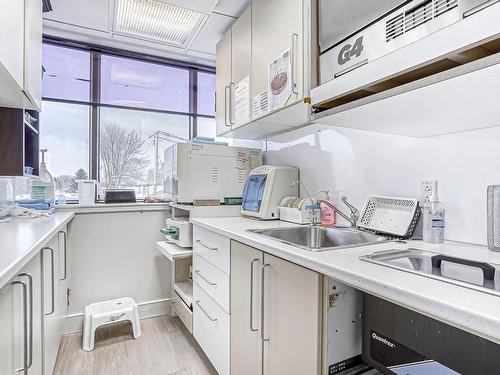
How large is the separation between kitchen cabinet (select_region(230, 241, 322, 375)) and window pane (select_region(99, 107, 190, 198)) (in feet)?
6.01

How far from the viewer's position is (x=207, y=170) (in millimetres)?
2279

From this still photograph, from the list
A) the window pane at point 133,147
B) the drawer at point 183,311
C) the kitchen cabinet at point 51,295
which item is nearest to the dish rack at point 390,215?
the drawer at point 183,311

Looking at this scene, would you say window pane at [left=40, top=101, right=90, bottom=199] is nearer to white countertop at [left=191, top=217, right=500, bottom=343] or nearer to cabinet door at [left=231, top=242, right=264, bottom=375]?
cabinet door at [left=231, top=242, right=264, bottom=375]

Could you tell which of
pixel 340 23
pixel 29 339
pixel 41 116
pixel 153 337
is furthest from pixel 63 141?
pixel 340 23

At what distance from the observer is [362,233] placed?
4.84 ft

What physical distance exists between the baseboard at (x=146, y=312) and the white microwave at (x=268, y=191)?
4.09 feet

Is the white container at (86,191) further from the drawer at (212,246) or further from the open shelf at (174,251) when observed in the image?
the drawer at (212,246)

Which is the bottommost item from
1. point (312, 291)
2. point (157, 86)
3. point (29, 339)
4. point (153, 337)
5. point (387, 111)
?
point (153, 337)

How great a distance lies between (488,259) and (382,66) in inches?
27.6

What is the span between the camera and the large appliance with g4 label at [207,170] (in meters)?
2.20

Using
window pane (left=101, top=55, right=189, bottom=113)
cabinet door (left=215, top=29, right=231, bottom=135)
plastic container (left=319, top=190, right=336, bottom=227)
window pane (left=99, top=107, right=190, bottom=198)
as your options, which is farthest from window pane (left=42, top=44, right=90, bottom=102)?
plastic container (left=319, top=190, right=336, bottom=227)

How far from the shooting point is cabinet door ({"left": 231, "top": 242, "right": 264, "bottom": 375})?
127 centimetres

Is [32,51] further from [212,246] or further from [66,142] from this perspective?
[212,246]

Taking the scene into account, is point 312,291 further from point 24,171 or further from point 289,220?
point 24,171
